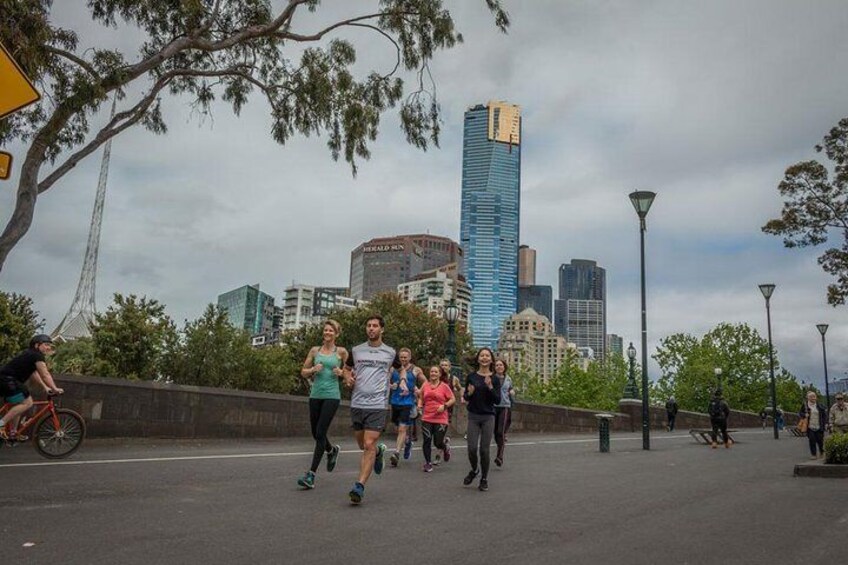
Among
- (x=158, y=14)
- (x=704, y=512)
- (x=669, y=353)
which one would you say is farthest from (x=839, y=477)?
(x=669, y=353)

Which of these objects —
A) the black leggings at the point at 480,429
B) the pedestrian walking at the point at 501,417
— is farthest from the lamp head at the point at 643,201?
the black leggings at the point at 480,429

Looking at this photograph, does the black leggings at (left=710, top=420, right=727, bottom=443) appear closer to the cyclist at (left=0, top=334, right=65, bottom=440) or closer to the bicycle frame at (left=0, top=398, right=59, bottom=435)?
the bicycle frame at (left=0, top=398, right=59, bottom=435)

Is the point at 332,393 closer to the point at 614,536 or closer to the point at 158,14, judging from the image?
the point at 614,536

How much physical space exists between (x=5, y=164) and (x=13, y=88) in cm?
62

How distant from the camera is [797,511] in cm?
689

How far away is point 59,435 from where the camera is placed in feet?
30.8

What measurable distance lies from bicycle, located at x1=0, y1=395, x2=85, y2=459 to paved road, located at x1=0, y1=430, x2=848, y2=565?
19 cm

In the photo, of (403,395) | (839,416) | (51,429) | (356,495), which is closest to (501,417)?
(403,395)

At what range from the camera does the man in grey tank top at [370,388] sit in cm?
673

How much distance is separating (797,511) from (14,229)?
13109 mm

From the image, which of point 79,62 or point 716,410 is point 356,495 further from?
point 716,410

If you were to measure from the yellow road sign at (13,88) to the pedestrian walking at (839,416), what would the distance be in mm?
14908

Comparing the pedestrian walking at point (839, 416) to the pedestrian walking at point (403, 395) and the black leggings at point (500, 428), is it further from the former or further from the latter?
the pedestrian walking at point (403, 395)

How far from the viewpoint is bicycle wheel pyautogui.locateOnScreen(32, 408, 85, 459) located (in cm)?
923
